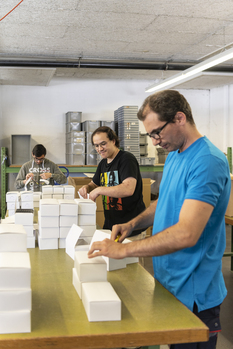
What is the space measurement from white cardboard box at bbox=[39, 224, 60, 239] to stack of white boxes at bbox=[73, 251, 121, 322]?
25.2 inches

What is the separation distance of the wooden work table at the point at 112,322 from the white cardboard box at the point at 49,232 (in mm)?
504

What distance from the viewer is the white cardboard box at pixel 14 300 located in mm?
1208

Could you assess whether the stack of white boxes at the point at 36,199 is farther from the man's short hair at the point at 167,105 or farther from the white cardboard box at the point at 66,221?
the man's short hair at the point at 167,105

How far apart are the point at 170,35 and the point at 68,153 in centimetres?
346

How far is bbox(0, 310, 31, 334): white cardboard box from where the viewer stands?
1186 millimetres

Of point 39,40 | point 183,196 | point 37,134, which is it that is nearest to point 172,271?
point 183,196

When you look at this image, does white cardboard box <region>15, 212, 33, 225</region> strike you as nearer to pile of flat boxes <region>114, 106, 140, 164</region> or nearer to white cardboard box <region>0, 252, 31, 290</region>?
white cardboard box <region>0, 252, 31, 290</region>

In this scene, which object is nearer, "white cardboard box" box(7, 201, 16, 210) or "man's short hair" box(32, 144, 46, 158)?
"white cardboard box" box(7, 201, 16, 210)

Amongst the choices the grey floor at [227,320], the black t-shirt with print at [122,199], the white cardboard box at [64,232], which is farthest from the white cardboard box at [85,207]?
the grey floor at [227,320]

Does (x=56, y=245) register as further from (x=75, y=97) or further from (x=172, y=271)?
(x=75, y=97)

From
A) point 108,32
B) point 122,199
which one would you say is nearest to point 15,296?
point 122,199

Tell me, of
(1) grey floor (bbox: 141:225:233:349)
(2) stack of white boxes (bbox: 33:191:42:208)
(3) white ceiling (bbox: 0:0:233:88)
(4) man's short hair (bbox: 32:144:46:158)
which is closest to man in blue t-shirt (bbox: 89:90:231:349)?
(1) grey floor (bbox: 141:225:233:349)

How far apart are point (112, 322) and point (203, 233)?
512 millimetres

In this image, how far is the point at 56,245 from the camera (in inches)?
87.5
